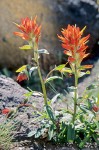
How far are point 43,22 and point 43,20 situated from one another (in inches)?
1.2

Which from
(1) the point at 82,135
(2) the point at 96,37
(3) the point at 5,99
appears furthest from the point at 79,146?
(2) the point at 96,37

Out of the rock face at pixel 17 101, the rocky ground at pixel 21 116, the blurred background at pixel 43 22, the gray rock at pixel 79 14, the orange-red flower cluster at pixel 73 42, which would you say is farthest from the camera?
the gray rock at pixel 79 14

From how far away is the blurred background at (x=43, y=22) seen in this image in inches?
233

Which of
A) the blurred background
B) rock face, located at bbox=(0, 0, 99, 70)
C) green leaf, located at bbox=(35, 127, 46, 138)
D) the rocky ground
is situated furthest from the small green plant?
rock face, located at bbox=(0, 0, 99, 70)

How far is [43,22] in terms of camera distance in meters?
6.01

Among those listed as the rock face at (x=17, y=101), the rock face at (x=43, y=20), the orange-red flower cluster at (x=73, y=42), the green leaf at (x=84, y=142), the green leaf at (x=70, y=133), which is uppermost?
the rock face at (x=43, y=20)

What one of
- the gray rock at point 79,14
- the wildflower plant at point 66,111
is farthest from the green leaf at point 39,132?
the gray rock at point 79,14

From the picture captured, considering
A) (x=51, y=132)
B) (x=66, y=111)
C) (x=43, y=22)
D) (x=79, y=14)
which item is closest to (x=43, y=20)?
Answer: (x=43, y=22)

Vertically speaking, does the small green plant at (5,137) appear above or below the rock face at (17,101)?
below

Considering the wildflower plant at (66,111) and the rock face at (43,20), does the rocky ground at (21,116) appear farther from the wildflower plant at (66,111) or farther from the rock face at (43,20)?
the rock face at (43,20)

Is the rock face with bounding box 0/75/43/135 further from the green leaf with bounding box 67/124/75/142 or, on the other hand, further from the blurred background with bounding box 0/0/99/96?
the blurred background with bounding box 0/0/99/96

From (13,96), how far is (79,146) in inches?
30.2

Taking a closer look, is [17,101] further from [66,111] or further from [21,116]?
[66,111]

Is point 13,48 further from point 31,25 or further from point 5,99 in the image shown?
point 31,25
